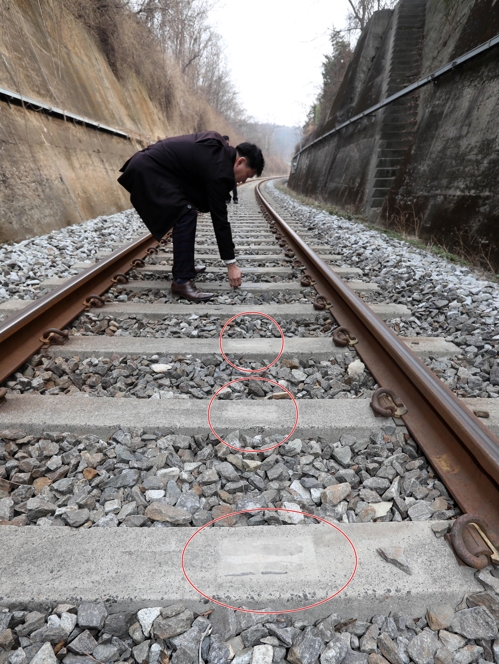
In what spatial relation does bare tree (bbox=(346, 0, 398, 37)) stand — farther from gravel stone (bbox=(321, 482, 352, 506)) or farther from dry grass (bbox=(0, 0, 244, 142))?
gravel stone (bbox=(321, 482, 352, 506))

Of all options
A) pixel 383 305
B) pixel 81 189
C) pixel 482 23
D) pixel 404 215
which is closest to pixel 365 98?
pixel 482 23

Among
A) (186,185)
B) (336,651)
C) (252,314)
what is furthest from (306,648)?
(186,185)

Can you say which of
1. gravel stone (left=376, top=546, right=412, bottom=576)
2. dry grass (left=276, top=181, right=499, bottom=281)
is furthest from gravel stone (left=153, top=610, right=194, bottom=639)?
dry grass (left=276, top=181, right=499, bottom=281)

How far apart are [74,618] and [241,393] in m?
1.05

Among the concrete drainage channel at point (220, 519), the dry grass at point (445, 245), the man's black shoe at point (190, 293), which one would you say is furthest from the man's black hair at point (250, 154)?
the dry grass at point (445, 245)

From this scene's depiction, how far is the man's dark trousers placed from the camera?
9.98ft

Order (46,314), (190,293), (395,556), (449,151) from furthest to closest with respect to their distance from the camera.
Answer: (449,151) → (190,293) → (46,314) → (395,556)

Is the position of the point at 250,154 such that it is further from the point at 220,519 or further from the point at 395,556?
the point at 395,556

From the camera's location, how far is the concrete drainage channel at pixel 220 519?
2.91ft

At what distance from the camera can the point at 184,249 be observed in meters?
3.05

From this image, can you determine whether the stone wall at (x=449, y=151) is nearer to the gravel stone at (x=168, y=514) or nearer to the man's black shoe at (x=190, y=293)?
the man's black shoe at (x=190, y=293)

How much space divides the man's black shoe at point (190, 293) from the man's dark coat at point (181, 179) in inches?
13.0

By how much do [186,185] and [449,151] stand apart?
3795 mm

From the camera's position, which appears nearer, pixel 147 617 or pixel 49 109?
pixel 147 617
